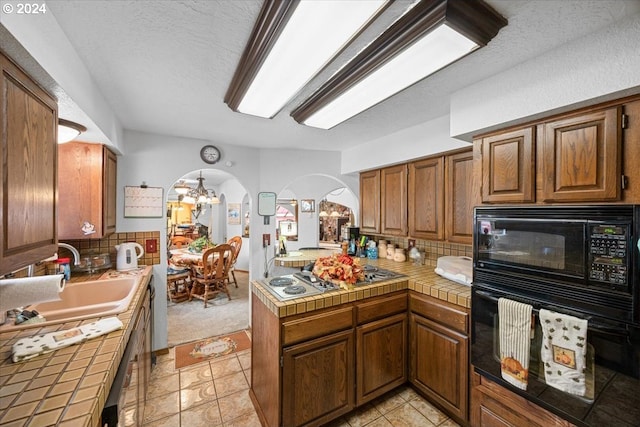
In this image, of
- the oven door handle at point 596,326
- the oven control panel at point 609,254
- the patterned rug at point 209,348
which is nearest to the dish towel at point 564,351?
the oven door handle at point 596,326

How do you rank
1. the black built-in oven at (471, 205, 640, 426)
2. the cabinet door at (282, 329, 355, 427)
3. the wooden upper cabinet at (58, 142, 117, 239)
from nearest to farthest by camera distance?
the black built-in oven at (471, 205, 640, 426)
the cabinet door at (282, 329, 355, 427)
the wooden upper cabinet at (58, 142, 117, 239)

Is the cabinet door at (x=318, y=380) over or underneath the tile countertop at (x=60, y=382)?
underneath

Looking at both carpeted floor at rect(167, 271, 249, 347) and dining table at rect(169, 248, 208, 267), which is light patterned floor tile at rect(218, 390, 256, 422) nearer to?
carpeted floor at rect(167, 271, 249, 347)

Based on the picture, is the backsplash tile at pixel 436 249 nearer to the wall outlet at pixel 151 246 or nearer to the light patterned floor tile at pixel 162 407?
the light patterned floor tile at pixel 162 407

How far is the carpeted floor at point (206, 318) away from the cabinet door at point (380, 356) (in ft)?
6.44

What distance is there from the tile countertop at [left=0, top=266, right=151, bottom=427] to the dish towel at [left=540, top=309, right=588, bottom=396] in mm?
1874

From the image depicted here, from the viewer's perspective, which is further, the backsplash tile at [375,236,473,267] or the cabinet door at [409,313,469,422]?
the backsplash tile at [375,236,473,267]

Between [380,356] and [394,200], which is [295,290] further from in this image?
[394,200]

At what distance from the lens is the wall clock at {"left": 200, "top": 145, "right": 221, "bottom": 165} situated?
2.83 m

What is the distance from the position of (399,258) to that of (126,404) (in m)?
2.49

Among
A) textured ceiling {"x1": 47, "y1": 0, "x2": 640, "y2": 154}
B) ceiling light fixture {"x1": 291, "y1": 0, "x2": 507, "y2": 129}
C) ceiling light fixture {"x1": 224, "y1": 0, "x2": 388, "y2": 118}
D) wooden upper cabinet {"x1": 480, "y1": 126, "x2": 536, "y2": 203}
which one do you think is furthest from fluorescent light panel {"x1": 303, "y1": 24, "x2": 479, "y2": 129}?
wooden upper cabinet {"x1": 480, "y1": 126, "x2": 536, "y2": 203}

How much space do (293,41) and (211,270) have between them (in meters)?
3.86

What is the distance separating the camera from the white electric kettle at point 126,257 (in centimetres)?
230

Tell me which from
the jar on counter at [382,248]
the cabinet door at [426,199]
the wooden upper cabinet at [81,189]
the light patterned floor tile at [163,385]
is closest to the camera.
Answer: the wooden upper cabinet at [81,189]
